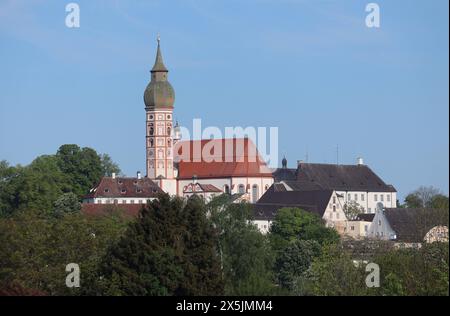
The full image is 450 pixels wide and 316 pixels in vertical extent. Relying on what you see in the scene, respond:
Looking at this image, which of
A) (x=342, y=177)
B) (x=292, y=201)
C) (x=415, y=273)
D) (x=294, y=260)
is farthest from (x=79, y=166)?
(x=415, y=273)

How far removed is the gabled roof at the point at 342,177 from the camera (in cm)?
14912

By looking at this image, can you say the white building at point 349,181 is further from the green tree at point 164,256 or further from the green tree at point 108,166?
the green tree at point 164,256

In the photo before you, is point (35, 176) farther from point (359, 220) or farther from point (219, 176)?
point (219, 176)

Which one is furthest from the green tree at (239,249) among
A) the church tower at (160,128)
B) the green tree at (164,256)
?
the church tower at (160,128)

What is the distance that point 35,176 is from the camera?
359 feet

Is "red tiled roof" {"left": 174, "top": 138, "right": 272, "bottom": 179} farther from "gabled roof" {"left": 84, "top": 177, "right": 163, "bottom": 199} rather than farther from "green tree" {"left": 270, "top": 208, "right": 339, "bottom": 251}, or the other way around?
"green tree" {"left": 270, "top": 208, "right": 339, "bottom": 251}

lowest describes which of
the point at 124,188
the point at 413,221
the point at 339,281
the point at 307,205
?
the point at 339,281

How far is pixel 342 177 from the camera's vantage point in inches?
5994

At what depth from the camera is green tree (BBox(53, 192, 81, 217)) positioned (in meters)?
104

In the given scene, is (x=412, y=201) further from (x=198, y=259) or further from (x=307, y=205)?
(x=198, y=259)

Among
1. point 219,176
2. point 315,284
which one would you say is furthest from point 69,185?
point 315,284

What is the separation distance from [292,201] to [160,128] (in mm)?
28112

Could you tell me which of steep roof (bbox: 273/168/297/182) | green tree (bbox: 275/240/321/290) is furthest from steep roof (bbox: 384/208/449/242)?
steep roof (bbox: 273/168/297/182)
